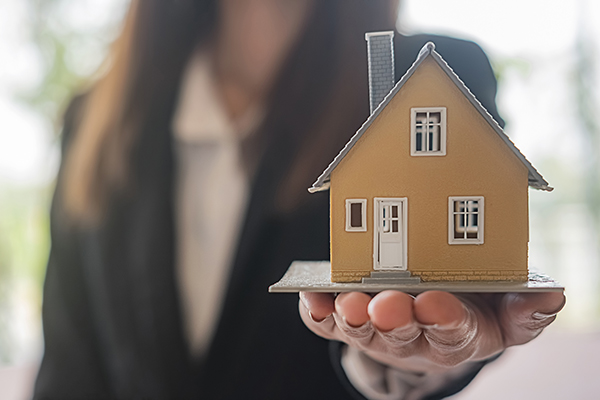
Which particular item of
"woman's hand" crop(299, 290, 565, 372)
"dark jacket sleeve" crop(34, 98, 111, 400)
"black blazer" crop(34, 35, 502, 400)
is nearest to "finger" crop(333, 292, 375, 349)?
"woman's hand" crop(299, 290, 565, 372)

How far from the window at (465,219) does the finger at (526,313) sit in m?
0.16

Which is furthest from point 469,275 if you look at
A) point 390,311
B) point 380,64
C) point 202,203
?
point 202,203

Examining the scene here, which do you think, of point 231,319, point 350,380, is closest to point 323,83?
point 231,319

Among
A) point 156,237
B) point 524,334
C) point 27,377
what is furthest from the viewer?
point 27,377

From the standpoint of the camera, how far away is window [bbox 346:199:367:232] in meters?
1.14

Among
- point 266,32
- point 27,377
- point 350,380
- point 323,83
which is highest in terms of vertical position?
point 266,32

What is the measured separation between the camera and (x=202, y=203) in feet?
6.37

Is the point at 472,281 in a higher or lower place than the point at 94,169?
lower

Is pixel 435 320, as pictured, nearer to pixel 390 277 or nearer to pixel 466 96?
pixel 390 277

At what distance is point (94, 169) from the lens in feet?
6.68

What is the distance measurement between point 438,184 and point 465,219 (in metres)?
0.11

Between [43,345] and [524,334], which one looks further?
[43,345]

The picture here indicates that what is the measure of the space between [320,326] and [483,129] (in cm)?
63

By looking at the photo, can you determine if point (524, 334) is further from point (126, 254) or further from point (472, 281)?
point (126, 254)
